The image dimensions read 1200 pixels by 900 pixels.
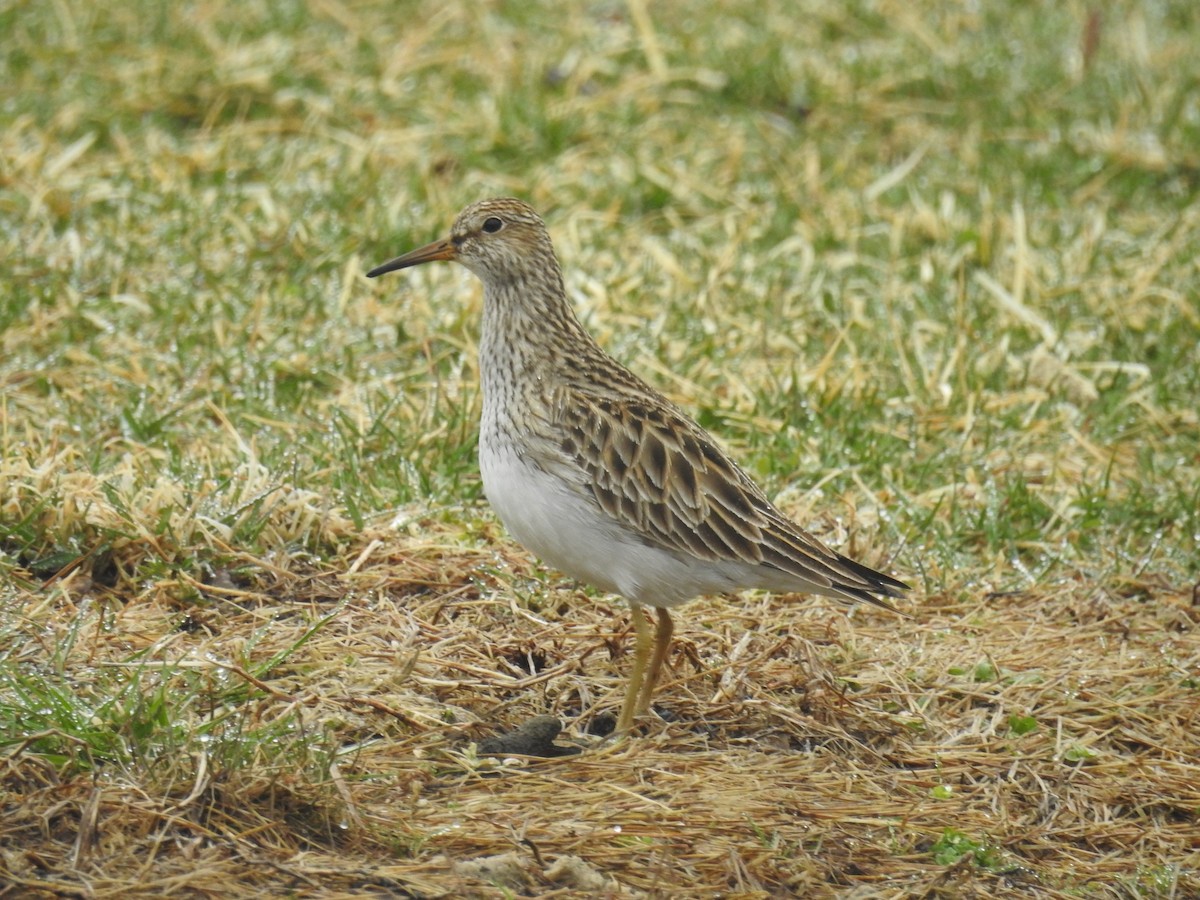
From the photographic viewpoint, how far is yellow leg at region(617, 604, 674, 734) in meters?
4.94

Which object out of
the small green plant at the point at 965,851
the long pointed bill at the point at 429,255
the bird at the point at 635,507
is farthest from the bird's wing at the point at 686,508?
the long pointed bill at the point at 429,255

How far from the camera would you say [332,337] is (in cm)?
742

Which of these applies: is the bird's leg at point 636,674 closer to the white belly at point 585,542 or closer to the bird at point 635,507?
the bird at point 635,507

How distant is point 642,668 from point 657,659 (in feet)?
0.17

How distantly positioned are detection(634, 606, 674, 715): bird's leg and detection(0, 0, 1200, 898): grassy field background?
0.17 metres

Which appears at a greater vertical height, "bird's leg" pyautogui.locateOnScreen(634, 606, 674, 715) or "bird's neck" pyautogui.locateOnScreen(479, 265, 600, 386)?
"bird's neck" pyautogui.locateOnScreen(479, 265, 600, 386)

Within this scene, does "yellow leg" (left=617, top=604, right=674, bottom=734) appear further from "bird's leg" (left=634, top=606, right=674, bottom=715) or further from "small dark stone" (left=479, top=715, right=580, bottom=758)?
"small dark stone" (left=479, top=715, right=580, bottom=758)

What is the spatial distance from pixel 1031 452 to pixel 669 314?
1736 millimetres

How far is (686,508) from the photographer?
193 inches

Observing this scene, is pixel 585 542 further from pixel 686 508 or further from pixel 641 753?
pixel 641 753

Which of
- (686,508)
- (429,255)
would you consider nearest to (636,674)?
(686,508)

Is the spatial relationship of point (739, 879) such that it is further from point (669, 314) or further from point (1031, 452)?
point (669, 314)

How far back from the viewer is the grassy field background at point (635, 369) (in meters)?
4.25

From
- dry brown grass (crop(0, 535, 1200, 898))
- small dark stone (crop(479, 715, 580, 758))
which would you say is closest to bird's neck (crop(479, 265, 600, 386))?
dry brown grass (crop(0, 535, 1200, 898))
